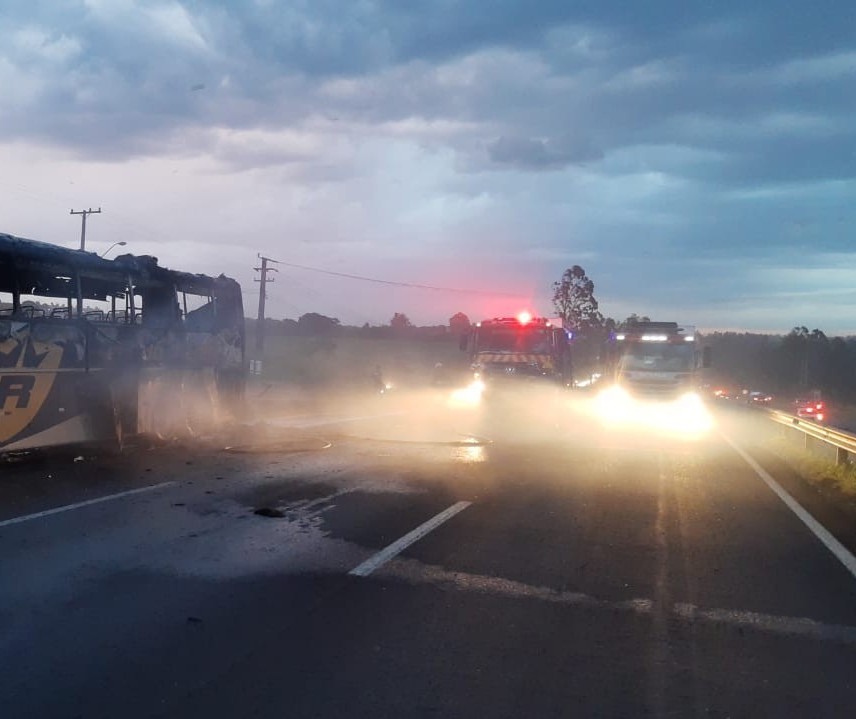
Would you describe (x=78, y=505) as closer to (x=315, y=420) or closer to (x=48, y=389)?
(x=48, y=389)

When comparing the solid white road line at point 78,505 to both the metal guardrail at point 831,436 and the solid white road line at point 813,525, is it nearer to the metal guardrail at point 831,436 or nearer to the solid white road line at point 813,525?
the solid white road line at point 813,525

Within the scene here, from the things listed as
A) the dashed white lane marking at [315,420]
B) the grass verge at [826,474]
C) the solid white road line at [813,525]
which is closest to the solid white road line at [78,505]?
the solid white road line at [813,525]

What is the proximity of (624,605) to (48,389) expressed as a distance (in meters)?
9.69

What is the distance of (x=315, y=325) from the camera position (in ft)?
286

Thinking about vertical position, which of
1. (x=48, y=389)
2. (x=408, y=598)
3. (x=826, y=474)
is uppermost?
(x=48, y=389)

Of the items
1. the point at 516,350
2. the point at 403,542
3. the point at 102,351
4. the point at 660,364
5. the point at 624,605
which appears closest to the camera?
the point at 624,605

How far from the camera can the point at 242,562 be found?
8.43 metres

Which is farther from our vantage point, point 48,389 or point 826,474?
point 826,474

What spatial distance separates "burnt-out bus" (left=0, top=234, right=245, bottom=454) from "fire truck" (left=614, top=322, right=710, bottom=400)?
53.7 ft

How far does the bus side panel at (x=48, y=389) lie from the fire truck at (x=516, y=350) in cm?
1449

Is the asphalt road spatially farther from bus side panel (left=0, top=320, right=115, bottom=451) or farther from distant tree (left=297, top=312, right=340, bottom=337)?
distant tree (left=297, top=312, right=340, bottom=337)

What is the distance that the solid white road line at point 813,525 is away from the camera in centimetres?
919

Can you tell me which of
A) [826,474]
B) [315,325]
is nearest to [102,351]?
[826,474]

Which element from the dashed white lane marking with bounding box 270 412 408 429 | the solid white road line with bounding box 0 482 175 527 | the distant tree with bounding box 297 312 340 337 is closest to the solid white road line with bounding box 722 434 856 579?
the solid white road line with bounding box 0 482 175 527
